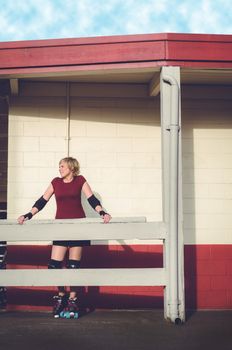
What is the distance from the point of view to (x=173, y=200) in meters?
5.34

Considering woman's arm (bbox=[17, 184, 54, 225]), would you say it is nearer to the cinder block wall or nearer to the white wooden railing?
the white wooden railing

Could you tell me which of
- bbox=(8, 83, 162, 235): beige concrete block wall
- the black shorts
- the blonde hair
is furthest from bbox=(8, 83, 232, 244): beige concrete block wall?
the black shorts

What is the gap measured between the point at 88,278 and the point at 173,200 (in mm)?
1236

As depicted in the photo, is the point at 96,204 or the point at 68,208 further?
the point at 68,208

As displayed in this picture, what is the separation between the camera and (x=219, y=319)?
5570 mm

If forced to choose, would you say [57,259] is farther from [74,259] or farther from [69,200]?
[69,200]

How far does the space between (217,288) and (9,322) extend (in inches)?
104

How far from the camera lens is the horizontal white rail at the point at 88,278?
5.27 m

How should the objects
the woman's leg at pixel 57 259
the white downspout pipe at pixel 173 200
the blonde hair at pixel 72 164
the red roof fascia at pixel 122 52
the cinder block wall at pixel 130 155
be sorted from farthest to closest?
1. the cinder block wall at pixel 130 155
2. the blonde hair at pixel 72 164
3. the woman's leg at pixel 57 259
4. the red roof fascia at pixel 122 52
5. the white downspout pipe at pixel 173 200

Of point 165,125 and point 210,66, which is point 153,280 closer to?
point 165,125

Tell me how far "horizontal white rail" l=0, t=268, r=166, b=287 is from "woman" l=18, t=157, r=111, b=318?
0.24 metres

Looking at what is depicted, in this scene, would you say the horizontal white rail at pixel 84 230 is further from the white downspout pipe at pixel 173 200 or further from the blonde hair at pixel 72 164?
the blonde hair at pixel 72 164

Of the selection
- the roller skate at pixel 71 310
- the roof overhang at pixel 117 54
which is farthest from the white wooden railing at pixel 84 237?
the roof overhang at pixel 117 54

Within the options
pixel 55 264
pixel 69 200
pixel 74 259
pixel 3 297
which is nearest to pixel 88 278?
pixel 74 259
